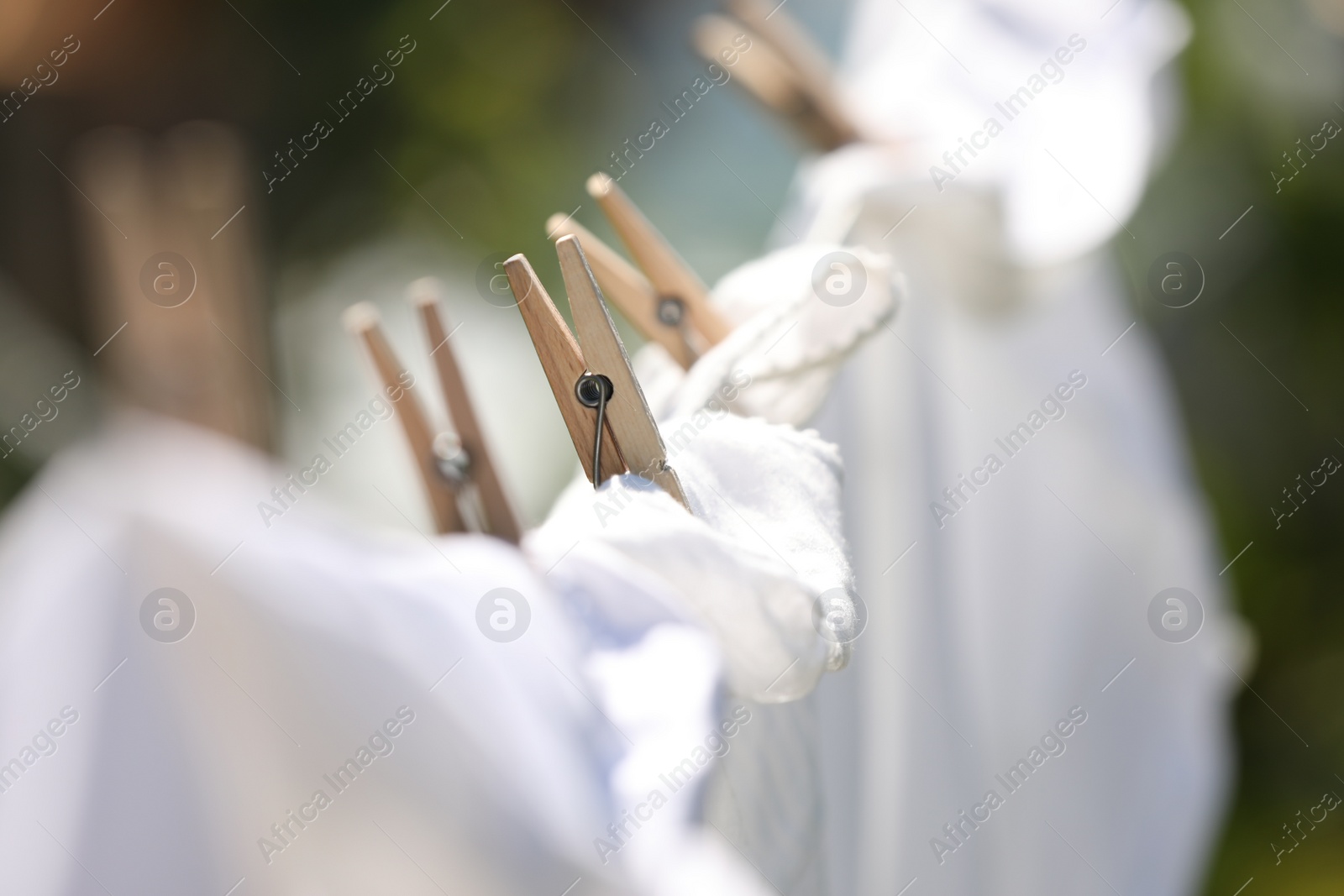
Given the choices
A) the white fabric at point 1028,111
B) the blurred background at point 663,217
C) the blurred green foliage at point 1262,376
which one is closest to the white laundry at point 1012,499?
the white fabric at point 1028,111

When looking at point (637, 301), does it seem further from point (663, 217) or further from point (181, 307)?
point (663, 217)

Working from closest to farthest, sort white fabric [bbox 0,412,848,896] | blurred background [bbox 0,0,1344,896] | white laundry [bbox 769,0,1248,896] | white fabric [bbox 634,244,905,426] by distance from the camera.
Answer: white fabric [bbox 0,412,848,896], white fabric [bbox 634,244,905,426], white laundry [bbox 769,0,1248,896], blurred background [bbox 0,0,1344,896]

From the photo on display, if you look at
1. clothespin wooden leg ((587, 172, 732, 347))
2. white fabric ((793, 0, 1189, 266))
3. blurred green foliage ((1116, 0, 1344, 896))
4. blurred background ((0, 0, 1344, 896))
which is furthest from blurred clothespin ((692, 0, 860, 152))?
blurred green foliage ((1116, 0, 1344, 896))

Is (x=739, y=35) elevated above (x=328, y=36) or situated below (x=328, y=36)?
below

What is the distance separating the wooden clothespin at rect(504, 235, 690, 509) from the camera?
0.31m

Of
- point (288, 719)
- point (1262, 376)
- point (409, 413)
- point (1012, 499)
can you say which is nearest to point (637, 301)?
point (409, 413)

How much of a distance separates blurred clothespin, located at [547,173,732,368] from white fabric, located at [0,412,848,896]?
20 cm

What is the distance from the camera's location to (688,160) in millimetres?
1468

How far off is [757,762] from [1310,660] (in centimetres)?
150

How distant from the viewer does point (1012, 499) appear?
0.71 m

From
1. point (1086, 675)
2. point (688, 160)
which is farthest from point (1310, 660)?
point (688, 160)

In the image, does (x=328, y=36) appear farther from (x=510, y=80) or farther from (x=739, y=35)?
(x=739, y=35)

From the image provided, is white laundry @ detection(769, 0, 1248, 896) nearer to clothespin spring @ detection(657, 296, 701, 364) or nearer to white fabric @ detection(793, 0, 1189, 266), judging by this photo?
white fabric @ detection(793, 0, 1189, 266)

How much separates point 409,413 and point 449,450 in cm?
2
